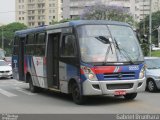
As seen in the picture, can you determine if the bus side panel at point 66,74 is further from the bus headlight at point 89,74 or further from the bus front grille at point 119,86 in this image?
the bus front grille at point 119,86

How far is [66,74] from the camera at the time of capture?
15.4 metres

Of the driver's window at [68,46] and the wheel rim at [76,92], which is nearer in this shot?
the wheel rim at [76,92]

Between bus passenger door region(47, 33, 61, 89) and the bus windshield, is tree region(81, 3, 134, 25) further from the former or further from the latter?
the bus windshield

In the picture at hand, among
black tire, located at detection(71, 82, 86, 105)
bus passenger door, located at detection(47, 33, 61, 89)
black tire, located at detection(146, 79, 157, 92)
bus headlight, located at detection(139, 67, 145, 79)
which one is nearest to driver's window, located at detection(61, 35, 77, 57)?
bus passenger door, located at detection(47, 33, 61, 89)

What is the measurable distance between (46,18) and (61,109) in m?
153

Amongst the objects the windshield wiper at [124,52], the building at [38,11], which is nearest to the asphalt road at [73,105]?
the windshield wiper at [124,52]

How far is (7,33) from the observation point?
133 meters

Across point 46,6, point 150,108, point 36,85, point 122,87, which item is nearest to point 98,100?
point 122,87

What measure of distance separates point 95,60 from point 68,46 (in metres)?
1.57

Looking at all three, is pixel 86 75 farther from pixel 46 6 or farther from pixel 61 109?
pixel 46 6

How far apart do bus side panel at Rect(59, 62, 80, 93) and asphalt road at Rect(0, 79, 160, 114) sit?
1.96 feet

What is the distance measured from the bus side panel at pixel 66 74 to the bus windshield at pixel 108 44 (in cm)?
64

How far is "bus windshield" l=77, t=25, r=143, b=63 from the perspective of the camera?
14.3 metres

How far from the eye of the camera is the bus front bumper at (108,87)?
14023 mm
